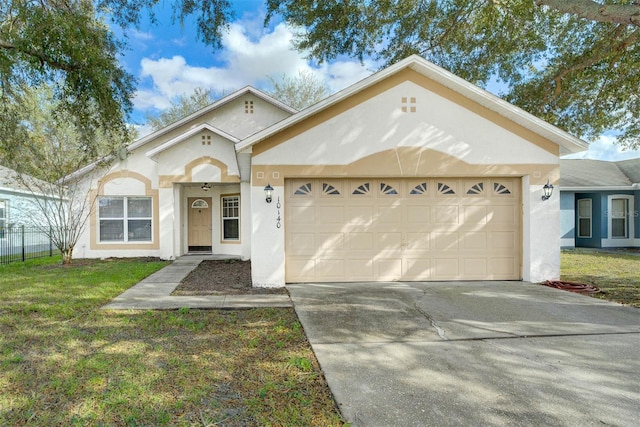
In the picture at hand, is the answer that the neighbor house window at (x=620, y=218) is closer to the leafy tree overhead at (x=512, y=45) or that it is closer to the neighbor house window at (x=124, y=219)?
the leafy tree overhead at (x=512, y=45)

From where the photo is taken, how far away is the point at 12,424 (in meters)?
2.89

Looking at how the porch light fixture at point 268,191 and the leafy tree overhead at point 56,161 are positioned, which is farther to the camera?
the leafy tree overhead at point 56,161

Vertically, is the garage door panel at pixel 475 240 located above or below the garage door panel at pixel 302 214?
below

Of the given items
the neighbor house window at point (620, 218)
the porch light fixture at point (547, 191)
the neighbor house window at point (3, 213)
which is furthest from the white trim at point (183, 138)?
the neighbor house window at point (620, 218)

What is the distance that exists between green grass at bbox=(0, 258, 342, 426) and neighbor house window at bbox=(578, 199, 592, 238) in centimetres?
1734

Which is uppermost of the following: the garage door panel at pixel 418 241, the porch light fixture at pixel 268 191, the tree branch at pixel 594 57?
the tree branch at pixel 594 57

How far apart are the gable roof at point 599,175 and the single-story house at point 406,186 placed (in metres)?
10.3

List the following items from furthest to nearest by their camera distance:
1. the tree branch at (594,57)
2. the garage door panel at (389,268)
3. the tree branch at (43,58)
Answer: the tree branch at (594,57)
the garage door panel at (389,268)
the tree branch at (43,58)

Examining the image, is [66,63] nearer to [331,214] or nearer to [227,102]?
[331,214]

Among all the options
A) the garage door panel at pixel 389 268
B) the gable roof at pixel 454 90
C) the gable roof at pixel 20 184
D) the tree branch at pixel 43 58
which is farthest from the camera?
the gable roof at pixel 20 184

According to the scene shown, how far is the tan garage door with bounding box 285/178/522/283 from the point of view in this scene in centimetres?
838

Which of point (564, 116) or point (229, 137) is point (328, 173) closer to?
point (229, 137)

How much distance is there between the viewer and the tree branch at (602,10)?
234 inches

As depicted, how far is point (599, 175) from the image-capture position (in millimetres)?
17719
